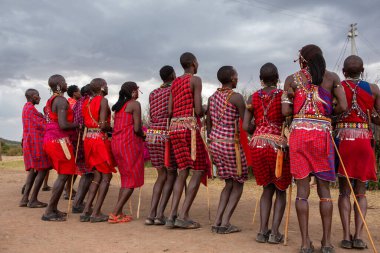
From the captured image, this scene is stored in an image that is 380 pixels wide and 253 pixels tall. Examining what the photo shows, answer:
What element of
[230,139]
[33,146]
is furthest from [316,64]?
[33,146]

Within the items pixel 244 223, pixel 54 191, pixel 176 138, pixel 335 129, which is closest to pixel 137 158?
pixel 176 138

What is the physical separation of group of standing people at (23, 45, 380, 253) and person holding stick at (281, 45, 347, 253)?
0.03 ft

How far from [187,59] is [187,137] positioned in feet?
3.51

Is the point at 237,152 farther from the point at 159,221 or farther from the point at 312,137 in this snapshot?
the point at 159,221

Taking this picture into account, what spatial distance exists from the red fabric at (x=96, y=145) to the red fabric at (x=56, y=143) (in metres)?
0.35

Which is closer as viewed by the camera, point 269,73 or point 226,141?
point 269,73

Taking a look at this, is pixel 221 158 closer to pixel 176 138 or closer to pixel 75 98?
pixel 176 138

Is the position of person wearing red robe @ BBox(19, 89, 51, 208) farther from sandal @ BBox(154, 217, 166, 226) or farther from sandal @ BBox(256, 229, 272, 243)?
sandal @ BBox(256, 229, 272, 243)

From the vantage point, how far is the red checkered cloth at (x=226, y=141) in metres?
5.76

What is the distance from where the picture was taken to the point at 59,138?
7.08 metres

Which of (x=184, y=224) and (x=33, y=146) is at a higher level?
(x=33, y=146)

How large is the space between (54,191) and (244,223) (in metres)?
2.89

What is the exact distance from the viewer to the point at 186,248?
5.04m

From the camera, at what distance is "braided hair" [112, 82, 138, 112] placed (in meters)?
6.64
